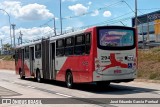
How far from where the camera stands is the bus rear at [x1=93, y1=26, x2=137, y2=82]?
16828 mm

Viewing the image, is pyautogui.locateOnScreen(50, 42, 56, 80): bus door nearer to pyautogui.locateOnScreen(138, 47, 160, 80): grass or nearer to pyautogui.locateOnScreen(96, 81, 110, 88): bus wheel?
pyautogui.locateOnScreen(96, 81, 110, 88): bus wheel

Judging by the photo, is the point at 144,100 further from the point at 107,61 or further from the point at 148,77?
the point at 148,77

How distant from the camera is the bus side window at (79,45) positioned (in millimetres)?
17778

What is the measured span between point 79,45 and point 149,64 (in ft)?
34.7

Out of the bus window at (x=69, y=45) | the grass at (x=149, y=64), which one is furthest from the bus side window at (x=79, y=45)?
the grass at (x=149, y=64)

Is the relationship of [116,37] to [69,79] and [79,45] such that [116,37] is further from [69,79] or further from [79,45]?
[69,79]

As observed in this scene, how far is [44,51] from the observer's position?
949 inches

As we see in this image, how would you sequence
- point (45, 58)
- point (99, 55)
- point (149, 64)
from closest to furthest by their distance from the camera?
point (99, 55) → point (45, 58) → point (149, 64)

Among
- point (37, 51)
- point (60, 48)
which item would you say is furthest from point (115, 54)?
point (37, 51)

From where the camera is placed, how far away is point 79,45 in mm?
18156

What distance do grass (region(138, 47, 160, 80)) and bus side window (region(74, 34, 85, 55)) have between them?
271 inches

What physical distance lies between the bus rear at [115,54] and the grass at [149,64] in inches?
237

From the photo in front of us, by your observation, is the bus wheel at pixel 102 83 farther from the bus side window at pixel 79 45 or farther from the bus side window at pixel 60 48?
the bus side window at pixel 60 48

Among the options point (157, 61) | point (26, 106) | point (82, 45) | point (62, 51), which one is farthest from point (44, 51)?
point (26, 106)
